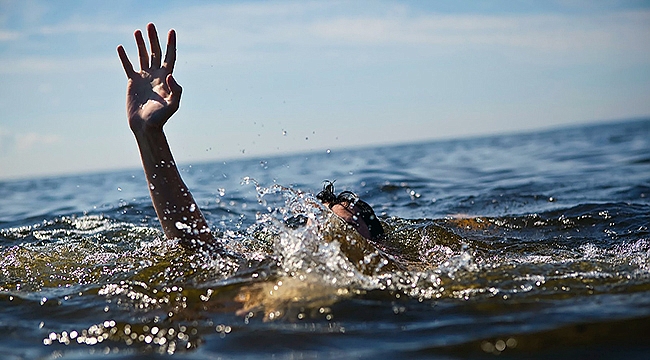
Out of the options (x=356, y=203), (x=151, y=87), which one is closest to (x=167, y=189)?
(x=151, y=87)

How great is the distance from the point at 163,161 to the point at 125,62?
0.82 meters

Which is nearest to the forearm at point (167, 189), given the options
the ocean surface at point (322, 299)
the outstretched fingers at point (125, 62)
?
the ocean surface at point (322, 299)

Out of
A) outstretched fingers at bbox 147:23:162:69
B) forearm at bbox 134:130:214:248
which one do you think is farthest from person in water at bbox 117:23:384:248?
outstretched fingers at bbox 147:23:162:69

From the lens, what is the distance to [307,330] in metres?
3.04

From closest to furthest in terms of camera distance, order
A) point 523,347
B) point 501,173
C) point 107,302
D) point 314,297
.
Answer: point 523,347 < point 314,297 < point 107,302 < point 501,173

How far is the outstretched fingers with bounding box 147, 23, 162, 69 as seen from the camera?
443 cm

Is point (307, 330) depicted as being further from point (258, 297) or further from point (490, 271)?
point (490, 271)

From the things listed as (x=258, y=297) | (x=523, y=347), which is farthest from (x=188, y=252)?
(x=523, y=347)

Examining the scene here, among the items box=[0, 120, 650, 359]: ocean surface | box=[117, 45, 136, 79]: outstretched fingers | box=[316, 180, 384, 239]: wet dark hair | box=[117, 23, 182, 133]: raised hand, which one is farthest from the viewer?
box=[316, 180, 384, 239]: wet dark hair

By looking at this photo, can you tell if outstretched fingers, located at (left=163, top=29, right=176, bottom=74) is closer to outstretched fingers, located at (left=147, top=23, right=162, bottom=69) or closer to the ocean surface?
outstretched fingers, located at (left=147, top=23, right=162, bottom=69)

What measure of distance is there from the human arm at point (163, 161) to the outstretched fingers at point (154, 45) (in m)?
0.22

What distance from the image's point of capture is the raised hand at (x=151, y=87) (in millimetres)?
4027

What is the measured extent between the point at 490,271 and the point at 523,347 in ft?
3.59

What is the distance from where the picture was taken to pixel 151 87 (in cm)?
427
